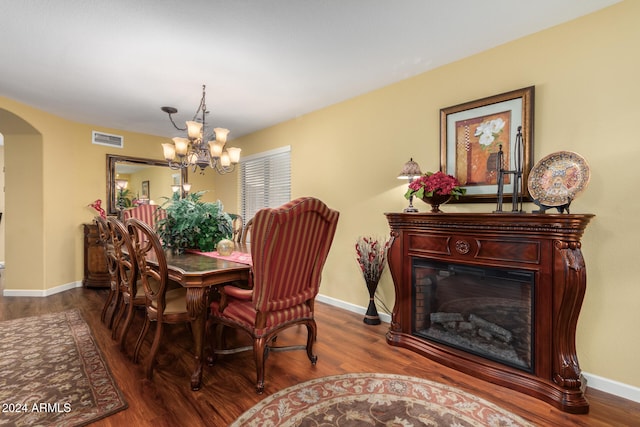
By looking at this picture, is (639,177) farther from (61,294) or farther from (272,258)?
(61,294)

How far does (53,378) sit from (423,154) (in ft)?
11.0

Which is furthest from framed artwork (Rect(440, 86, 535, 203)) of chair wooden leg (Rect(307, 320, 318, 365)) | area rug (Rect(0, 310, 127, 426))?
area rug (Rect(0, 310, 127, 426))

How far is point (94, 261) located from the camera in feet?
14.1

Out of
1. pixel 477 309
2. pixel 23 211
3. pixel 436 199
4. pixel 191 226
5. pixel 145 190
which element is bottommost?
pixel 477 309

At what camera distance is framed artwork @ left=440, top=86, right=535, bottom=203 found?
221 cm

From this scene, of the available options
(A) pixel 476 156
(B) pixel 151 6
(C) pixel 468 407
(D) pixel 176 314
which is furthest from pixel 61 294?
(A) pixel 476 156

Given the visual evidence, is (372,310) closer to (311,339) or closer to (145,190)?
(311,339)

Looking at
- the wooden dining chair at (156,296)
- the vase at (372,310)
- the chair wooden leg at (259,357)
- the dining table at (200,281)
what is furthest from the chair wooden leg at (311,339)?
the vase at (372,310)

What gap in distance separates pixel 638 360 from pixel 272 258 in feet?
7.62

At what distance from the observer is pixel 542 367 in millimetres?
1854

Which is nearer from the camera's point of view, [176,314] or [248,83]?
[176,314]

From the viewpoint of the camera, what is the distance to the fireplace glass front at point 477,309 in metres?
2.00

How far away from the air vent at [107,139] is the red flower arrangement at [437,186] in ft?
15.5

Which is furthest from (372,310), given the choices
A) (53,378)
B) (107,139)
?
(107,139)
